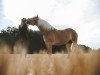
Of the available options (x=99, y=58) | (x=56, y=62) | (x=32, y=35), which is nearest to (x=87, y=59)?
(x=99, y=58)

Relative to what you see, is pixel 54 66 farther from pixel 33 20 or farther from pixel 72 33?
pixel 72 33

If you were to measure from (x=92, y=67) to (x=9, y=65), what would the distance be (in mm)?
497

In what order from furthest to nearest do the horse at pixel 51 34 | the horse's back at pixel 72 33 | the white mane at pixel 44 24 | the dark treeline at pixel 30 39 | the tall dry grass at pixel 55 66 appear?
the dark treeline at pixel 30 39
the horse's back at pixel 72 33
the horse at pixel 51 34
the white mane at pixel 44 24
the tall dry grass at pixel 55 66

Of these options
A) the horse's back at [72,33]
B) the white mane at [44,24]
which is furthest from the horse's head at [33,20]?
the horse's back at [72,33]

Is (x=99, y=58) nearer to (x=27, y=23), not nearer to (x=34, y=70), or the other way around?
(x=34, y=70)

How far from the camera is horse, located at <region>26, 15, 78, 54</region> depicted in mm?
14341

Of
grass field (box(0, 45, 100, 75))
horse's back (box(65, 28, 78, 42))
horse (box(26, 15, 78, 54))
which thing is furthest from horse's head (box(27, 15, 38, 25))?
grass field (box(0, 45, 100, 75))

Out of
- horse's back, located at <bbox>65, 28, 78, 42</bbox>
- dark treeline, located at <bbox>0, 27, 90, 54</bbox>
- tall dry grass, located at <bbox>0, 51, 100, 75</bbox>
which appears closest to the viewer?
tall dry grass, located at <bbox>0, 51, 100, 75</bbox>

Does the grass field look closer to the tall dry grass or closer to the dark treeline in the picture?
the tall dry grass

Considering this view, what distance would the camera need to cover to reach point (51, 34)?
14961 mm

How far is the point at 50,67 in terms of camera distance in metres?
2.03

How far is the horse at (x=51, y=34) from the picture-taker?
14341mm

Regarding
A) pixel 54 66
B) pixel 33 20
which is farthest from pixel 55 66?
pixel 33 20

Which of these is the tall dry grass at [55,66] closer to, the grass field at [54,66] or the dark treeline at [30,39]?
the grass field at [54,66]
